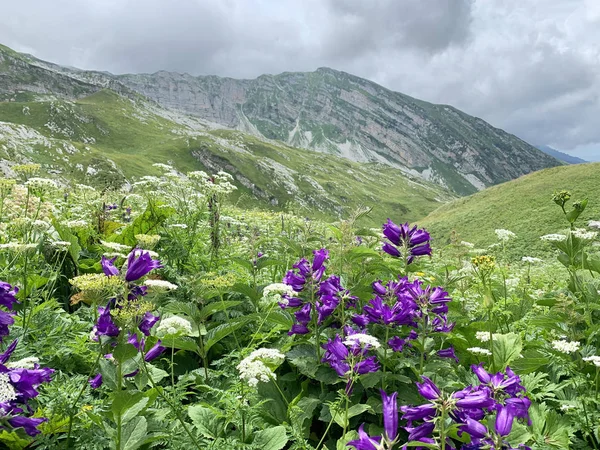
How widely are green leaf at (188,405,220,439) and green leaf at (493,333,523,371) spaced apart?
7.86 ft

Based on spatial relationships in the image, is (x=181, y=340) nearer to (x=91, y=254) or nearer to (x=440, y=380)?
(x=440, y=380)

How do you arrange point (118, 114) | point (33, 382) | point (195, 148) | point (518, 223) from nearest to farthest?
point (33, 382) → point (518, 223) → point (195, 148) → point (118, 114)

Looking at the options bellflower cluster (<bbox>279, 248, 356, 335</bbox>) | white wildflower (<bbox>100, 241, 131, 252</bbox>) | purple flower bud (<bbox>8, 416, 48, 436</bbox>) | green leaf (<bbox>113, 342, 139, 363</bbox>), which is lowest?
purple flower bud (<bbox>8, 416, 48, 436</bbox>)

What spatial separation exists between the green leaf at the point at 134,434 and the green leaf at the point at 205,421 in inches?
12.5

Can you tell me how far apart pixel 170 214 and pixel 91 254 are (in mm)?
1428

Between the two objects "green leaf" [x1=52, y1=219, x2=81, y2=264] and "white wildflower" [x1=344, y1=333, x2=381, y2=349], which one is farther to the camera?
"green leaf" [x1=52, y1=219, x2=81, y2=264]

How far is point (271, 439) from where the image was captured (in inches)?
107

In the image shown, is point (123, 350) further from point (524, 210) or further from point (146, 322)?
point (524, 210)

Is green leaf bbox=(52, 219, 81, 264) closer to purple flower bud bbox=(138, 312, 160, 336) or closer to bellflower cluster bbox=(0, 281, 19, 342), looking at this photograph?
purple flower bud bbox=(138, 312, 160, 336)

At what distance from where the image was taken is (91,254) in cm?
658

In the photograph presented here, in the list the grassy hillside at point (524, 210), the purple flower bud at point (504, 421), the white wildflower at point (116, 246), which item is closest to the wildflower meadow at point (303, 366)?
the purple flower bud at point (504, 421)

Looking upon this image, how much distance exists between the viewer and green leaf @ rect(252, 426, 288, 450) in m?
2.64

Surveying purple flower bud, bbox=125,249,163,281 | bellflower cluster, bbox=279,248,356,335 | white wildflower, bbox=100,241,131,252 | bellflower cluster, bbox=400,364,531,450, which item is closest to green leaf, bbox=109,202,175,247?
white wildflower, bbox=100,241,131,252

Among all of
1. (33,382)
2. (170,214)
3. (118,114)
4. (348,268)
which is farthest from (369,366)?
(118,114)
